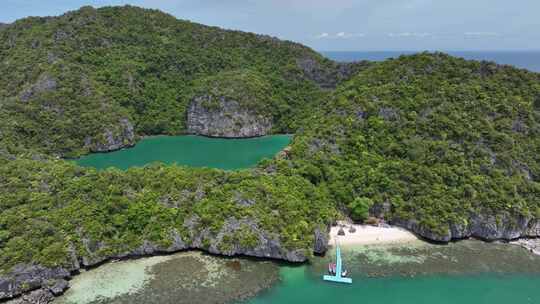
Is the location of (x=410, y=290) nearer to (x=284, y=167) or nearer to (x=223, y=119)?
(x=284, y=167)

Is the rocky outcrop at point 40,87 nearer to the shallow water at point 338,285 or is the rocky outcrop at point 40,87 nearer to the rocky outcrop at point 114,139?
the rocky outcrop at point 114,139

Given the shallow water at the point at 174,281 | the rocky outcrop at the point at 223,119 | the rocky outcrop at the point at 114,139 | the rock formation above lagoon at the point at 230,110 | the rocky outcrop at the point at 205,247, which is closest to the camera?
the shallow water at the point at 174,281

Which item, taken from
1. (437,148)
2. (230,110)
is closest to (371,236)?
(437,148)

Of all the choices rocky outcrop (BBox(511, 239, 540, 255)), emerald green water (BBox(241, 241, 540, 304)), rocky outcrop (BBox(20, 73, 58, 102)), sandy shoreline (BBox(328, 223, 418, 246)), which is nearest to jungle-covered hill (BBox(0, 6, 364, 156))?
rocky outcrop (BBox(20, 73, 58, 102))

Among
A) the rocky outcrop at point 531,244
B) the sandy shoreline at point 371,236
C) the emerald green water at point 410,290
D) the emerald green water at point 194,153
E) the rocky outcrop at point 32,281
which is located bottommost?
the emerald green water at point 410,290

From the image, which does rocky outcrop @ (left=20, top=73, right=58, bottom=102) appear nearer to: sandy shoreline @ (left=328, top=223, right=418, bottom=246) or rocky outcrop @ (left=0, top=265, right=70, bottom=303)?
rocky outcrop @ (left=0, top=265, right=70, bottom=303)

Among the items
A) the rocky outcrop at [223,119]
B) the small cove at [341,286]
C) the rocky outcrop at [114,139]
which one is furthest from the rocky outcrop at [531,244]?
the rocky outcrop at [114,139]

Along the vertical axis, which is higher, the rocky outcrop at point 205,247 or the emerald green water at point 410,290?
the rocky outcrop at point 205,247

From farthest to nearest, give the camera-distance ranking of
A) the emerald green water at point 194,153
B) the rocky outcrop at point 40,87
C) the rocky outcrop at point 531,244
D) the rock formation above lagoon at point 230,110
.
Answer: the rock formation above lagoon at point 230,110, the rocky outcrop at point 40,87, the emerald green water at point 194,153, the rocky outcrop at point 531,244
